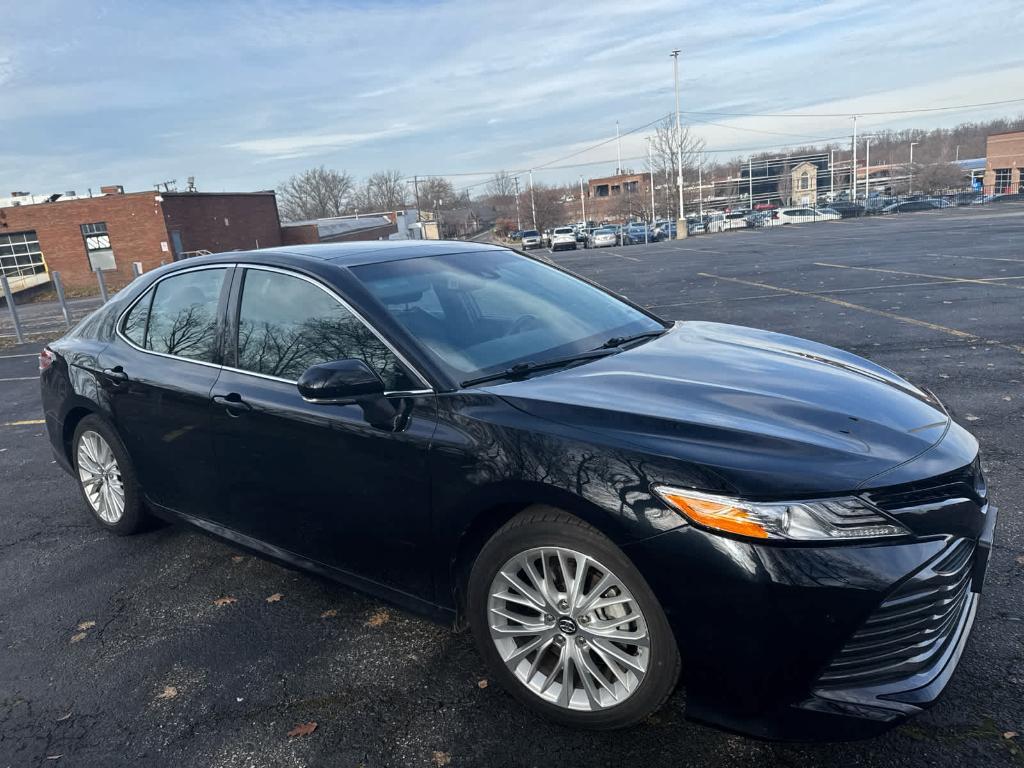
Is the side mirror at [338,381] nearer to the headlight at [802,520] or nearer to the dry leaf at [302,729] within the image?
the dry leaf at [302,729]

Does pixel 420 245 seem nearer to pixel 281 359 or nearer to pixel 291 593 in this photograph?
pixel 281 359

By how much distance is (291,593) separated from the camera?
377 centimetres

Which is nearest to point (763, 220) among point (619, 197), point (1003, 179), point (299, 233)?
point (1003, 179)

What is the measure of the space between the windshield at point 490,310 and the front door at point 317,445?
20 cm

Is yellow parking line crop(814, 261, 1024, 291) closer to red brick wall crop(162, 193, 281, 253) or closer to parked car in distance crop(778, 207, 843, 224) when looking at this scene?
parked car in distance crop(778, 207, 843, 224)

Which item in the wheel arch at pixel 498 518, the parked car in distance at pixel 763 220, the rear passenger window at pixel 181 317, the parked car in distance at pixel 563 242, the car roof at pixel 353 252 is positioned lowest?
the parked car in distance at pixel 763 220

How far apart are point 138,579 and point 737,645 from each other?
3.31 metres

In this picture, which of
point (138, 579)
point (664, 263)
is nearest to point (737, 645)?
point (138, 579)

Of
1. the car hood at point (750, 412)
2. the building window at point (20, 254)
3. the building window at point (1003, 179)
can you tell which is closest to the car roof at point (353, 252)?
the car hood at point (750, 412)

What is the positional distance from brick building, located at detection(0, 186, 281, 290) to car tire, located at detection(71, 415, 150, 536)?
42420 millimetres

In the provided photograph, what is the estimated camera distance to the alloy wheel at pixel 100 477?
→ 4402mm

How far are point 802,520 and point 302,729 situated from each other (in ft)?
6.27

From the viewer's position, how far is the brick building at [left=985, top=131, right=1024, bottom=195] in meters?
65.6

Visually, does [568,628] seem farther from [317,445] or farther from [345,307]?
[345,307]
